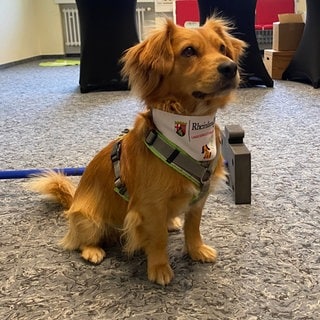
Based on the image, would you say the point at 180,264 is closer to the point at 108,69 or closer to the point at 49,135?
the point at 49,135

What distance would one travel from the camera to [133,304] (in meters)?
0.95

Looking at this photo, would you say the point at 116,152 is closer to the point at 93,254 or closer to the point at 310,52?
the point at 93,254

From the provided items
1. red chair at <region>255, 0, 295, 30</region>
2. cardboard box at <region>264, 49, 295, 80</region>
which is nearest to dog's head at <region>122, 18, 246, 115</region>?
cardboard box at <region>264, 49, 295, 80</region>

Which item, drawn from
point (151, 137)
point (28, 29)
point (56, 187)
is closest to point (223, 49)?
point (151, 137)

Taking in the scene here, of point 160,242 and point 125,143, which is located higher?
point 125,143

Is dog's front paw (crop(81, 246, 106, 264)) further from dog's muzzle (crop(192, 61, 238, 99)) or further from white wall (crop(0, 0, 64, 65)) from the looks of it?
white wall (crop(0, 0, 64, 65))

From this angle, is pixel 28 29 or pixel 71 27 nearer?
pixel 28 29

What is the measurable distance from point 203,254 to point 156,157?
0.29 m

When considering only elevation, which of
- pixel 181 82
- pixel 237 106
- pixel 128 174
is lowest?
pixel 237 106

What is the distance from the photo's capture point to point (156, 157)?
97 cm

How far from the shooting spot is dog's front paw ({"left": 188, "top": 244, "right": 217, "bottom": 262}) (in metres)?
1.11

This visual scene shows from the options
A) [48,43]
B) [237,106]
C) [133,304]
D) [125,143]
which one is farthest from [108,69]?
[48,43]

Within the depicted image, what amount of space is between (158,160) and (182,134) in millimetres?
77

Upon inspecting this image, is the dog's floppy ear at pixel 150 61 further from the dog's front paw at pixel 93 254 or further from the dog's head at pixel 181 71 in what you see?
the dog's front paw at pixel 93 254
